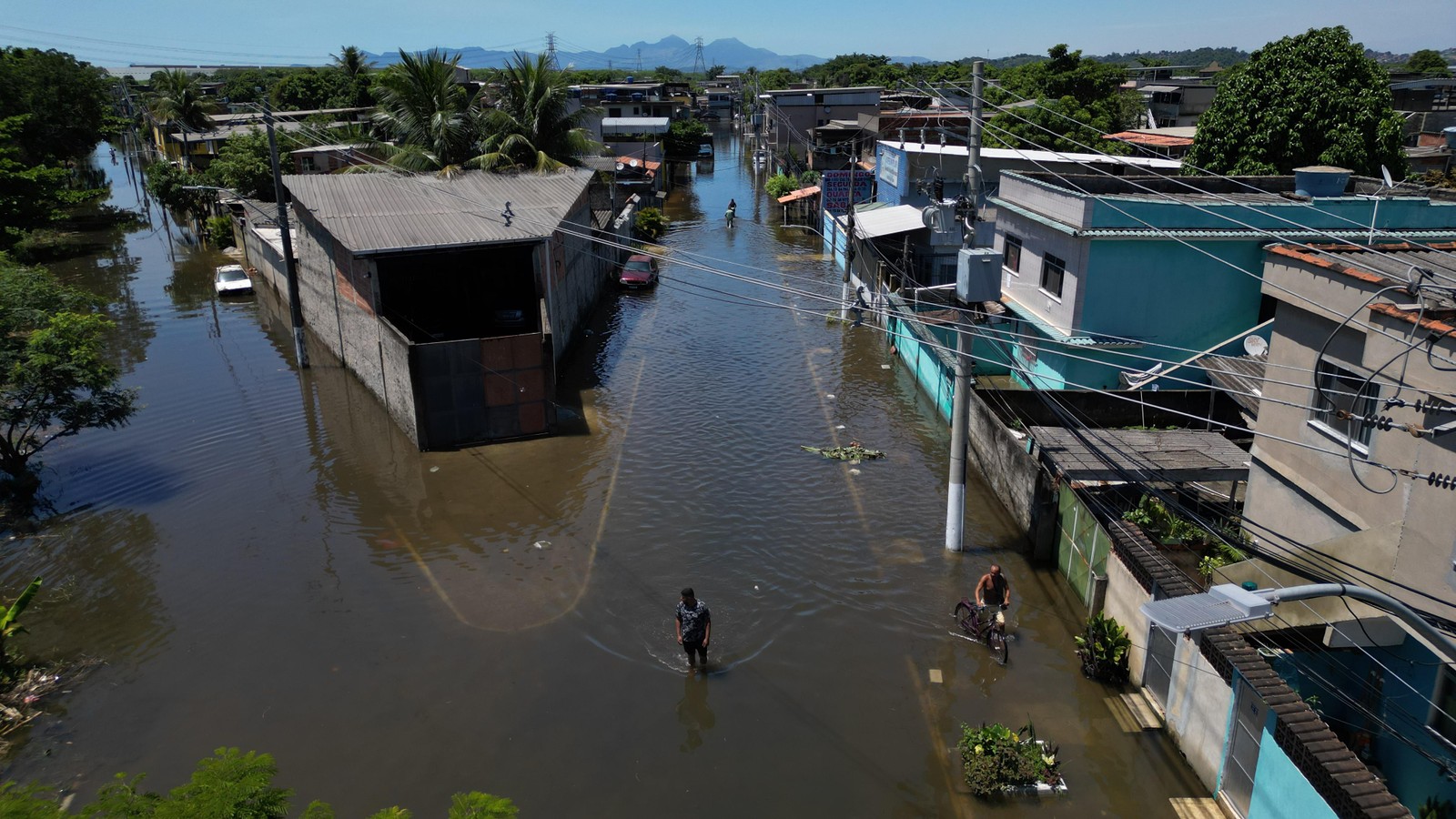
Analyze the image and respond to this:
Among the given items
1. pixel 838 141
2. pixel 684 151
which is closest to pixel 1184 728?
pixel 838 141

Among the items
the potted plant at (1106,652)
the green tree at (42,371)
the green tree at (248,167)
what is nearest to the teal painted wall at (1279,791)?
the potted plant at (1106,652)

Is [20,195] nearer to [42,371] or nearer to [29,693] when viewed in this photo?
[42,371]

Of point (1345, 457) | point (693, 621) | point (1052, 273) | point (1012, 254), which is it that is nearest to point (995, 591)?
point (693, 621)

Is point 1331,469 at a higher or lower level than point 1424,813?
higher

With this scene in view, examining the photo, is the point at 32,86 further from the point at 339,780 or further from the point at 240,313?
the point at 339,780

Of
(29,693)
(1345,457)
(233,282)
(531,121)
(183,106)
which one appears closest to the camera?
(1345,457)

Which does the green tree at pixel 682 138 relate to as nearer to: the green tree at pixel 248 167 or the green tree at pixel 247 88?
the green tree at pixel 248 167

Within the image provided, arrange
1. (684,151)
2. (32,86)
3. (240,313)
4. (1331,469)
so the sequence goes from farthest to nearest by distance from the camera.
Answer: (684,151) → (32,86) → (240,313) → (1331,469)
